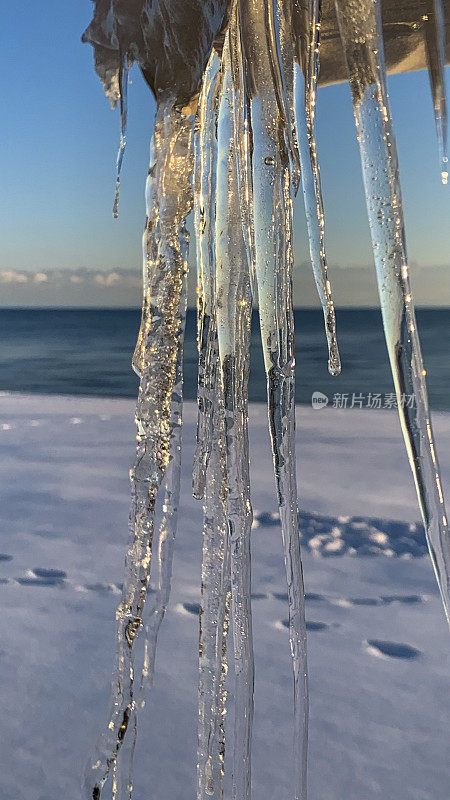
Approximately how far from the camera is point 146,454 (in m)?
0.65

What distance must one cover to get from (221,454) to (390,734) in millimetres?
494

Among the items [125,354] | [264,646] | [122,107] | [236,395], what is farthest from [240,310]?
[125,354]

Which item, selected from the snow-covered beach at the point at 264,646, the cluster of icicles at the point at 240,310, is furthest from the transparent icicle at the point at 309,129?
the snow-covered beach at the point at 264,646

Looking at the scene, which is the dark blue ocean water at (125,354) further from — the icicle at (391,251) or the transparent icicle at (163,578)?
the icicle at (391,251)

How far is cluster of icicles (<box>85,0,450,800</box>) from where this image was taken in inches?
20.0

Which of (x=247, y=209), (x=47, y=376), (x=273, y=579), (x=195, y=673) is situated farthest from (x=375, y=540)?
(x=47, y=376)

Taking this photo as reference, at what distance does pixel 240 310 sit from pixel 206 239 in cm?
10

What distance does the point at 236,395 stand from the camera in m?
0.60

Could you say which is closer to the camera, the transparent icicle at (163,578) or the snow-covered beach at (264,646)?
the transparent icicle at (163,578)

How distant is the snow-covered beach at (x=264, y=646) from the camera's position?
80 cm

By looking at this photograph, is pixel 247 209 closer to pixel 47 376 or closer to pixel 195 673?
pixel 195 673

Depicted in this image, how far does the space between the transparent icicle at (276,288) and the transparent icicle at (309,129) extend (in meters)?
0.02

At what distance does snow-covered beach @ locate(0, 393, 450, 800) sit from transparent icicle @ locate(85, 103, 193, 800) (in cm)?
18

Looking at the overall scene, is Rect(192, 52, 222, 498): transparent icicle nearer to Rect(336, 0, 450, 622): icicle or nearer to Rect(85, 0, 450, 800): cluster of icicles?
Rect(85, 0, 450, 800): cluster of icicles
